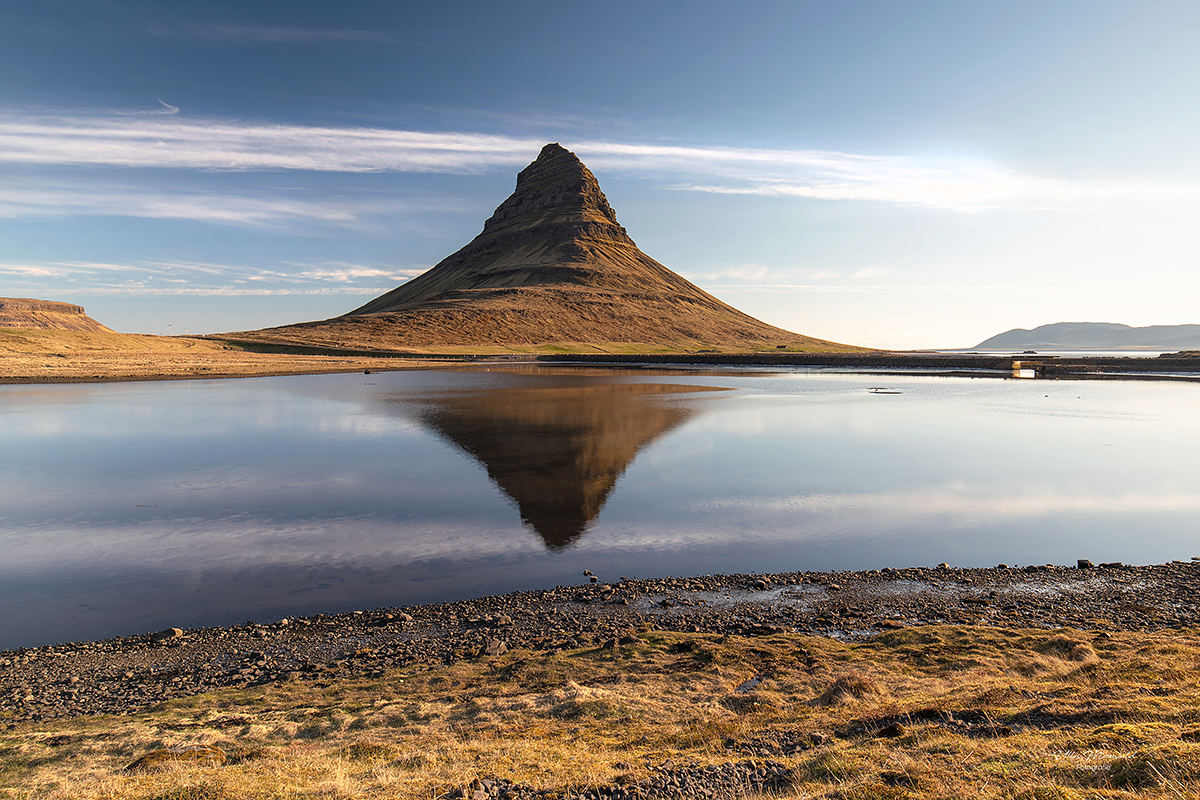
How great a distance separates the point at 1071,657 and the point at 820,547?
601cm

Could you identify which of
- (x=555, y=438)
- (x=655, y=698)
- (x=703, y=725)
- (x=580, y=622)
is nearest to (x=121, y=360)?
(x=555, y=438)

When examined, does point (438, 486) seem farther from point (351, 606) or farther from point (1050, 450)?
point (1050, 450)

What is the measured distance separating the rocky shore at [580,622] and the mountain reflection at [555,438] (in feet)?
12.5

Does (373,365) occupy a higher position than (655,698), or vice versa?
(373,365)

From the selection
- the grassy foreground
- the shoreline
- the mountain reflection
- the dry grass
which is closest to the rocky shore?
the grassy foreground

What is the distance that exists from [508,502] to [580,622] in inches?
309

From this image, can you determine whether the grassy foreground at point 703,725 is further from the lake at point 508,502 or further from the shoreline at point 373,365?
the shoreline at point 373,365

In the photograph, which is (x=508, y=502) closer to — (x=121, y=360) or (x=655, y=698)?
(x=655, y=698)

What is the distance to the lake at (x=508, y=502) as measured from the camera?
11.9 m

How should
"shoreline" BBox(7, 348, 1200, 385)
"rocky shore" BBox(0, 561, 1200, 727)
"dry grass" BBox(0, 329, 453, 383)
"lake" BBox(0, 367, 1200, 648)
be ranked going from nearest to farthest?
"rocky shore" BBox(0, 561, 1200, 727)
"lake" BBox(0, 367, 1200, 648)
"dry grass" BBox(0, 329, 453, 383)
"shoreline" BBox(7, 348, 1200, 385)

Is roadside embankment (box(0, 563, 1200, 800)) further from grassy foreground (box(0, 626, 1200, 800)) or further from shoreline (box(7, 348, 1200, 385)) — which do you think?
shoreline (box(7, 348, 1200, 385))

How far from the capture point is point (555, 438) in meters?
27.9

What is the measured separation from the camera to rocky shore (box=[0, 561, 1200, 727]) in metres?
8.21

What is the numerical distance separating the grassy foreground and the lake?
362cm
